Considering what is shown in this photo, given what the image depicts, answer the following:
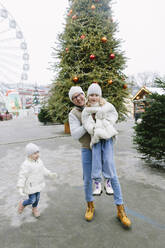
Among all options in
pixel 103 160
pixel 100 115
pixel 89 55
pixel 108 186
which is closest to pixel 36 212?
pixel 108 186

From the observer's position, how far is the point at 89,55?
8109 millimetres

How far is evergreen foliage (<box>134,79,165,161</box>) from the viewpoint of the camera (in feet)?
12.5

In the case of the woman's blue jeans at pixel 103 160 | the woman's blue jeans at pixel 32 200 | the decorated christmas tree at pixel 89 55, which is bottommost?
the woman's blue jeans at pixel 32 200

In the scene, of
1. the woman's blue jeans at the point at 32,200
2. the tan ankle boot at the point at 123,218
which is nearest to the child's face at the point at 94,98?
the tan ankle boot at the point at 123,218

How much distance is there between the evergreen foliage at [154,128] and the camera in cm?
381

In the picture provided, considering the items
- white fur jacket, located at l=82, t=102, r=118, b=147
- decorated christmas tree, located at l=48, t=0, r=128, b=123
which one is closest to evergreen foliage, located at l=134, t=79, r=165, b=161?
white fur jacket, located at l=82, t=102, r=118, b=147

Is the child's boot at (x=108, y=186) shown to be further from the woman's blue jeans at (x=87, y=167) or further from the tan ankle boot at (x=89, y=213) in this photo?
the tan ankle boot at (x=89, y=213)

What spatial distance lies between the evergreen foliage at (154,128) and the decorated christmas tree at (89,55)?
4028mm

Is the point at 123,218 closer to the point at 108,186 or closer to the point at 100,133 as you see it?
the point at 108,186

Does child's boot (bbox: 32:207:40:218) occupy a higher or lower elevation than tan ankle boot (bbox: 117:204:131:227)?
lower

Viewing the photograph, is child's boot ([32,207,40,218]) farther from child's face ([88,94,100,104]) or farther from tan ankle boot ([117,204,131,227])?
child's face ([88,94,100,104])

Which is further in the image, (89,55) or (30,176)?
(89,55)

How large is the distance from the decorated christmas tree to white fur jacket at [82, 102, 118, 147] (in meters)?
6.03

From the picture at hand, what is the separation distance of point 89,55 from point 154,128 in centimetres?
534
